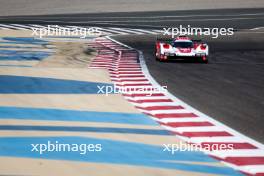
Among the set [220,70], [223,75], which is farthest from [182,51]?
[223,75]

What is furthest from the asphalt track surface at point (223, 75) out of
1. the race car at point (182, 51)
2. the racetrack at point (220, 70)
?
the race car at point (182, 51)

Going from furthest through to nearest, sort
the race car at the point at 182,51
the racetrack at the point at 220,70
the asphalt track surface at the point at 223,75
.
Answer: the race car at the point at 182,51
the racetrack at the point at 220,70
the asphalt track surface at the point at 223,75

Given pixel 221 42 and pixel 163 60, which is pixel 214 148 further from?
pixel 221 42

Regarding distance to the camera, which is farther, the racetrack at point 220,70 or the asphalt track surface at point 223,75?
the racetrack at point 220,70

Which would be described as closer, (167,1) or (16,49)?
(16,49)

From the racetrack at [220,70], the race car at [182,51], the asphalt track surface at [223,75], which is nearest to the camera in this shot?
the asphalt track surface at [223,75]

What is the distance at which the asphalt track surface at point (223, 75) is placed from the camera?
36.0 ft

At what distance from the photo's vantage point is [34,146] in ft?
27.0

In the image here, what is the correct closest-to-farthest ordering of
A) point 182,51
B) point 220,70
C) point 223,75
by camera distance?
point 223,75 → point 220,70 → point 182,51

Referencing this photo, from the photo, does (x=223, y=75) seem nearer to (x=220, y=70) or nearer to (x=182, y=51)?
(x=220, y=70)

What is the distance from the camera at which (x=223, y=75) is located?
55.2ft

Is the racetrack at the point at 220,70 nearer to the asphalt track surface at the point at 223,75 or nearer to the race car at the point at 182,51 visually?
the asphalt track surface at the point at 223,75

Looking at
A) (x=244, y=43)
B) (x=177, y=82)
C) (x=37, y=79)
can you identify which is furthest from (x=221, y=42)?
(x=37, y=79)

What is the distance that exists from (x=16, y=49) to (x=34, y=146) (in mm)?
15059
